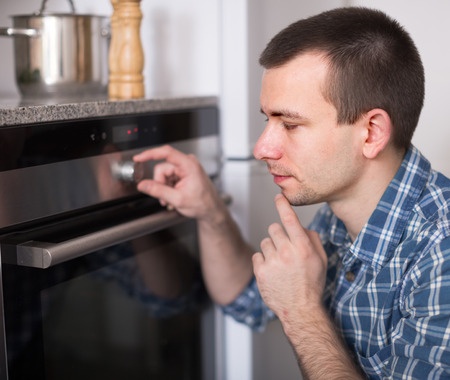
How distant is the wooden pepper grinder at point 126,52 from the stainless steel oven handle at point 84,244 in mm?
242

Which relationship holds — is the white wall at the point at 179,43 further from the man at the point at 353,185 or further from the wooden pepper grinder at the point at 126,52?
the man at the point at 353,185

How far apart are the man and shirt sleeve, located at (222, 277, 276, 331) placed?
0.25 meters

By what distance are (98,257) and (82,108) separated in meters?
0.24

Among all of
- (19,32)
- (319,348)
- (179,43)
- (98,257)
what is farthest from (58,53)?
(319,348)

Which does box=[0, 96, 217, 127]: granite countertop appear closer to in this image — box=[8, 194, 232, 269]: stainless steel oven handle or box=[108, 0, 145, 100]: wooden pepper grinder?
box=[108, 0, 145, 100]: wooden pepper grinder

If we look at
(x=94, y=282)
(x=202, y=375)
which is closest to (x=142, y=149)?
(x=94, y=282)

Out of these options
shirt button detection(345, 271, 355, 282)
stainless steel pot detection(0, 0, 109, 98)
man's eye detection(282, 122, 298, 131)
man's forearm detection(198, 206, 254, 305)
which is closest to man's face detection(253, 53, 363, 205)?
man's eye detection(282, 122, 298, 131)

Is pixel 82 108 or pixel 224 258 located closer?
pixel 82 108

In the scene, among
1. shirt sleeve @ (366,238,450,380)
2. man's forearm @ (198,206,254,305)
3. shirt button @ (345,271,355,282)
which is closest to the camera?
shirt sleeve @ (366,238,450,380)

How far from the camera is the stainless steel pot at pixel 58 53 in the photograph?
1246 mm

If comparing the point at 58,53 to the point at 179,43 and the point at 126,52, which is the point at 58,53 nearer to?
the point at 126,52

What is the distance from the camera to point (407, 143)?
113 cm

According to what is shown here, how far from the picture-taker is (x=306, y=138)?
3.49 feet

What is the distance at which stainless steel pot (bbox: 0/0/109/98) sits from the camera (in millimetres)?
1246
